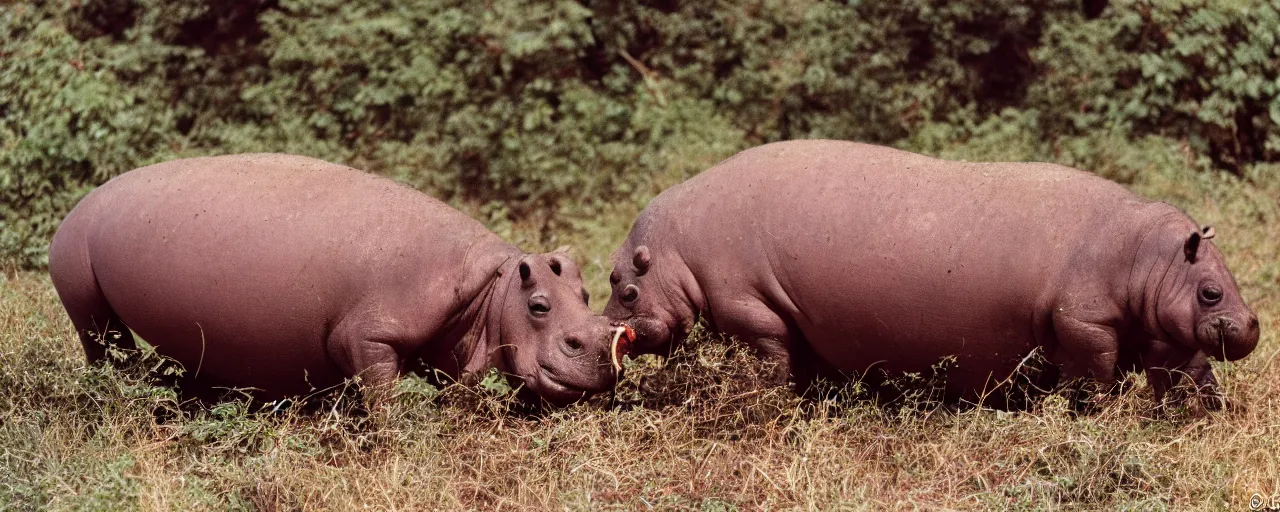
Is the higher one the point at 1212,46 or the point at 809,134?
the point at 1212,46

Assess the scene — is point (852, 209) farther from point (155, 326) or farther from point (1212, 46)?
point (1212, 46)

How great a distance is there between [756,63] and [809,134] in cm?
81

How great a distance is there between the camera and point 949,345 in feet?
22.4

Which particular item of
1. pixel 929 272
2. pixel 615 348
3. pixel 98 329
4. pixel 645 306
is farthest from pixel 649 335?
pixel 98 329

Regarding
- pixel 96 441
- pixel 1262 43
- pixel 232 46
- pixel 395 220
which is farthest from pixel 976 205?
pixel 232 46

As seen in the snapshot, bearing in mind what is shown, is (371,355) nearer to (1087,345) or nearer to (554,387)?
(554,387)

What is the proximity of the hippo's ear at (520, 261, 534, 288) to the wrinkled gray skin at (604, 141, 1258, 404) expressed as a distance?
0.56m

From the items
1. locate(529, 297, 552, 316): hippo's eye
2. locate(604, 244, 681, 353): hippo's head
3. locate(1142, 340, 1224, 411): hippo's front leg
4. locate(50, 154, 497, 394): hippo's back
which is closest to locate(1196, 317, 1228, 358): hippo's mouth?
locate(1142, 340, 1224, 411): hippo's front leg

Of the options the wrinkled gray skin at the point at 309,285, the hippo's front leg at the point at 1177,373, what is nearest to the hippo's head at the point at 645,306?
the wrinkled gray skin at the point at 309,285

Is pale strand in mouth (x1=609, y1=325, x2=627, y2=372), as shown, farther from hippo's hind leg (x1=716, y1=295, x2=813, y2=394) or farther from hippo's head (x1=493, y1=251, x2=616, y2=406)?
hippo's hind leg (x1=716, y1=295, x2=813, y2=394)

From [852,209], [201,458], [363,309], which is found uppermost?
[852,209]

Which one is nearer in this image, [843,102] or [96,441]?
[96,441]

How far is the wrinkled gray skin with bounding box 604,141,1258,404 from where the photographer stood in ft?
21.2

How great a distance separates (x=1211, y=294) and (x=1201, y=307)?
76 millimetres
